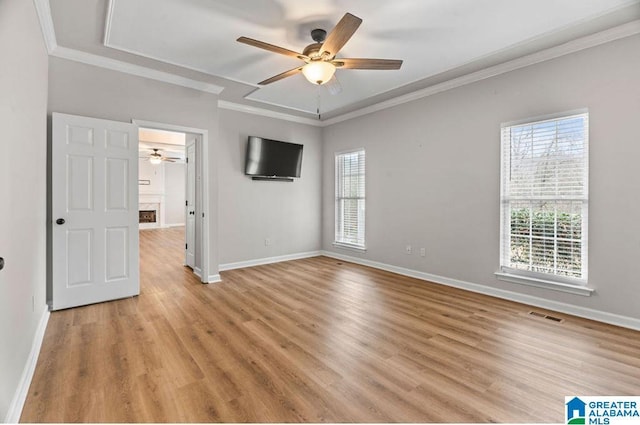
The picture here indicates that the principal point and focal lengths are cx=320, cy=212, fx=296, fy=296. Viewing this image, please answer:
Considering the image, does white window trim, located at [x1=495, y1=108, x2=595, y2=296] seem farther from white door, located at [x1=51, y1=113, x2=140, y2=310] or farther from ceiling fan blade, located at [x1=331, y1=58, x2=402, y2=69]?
white door, located at [x1=51, y1=113, x2=140, y2=310]

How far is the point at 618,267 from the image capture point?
2898 millimetres

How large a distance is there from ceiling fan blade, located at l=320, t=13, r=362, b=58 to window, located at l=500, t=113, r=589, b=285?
2.47m

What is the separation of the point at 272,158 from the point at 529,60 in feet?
13.0

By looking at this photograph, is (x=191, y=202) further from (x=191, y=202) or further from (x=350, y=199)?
(x=350, y=199)

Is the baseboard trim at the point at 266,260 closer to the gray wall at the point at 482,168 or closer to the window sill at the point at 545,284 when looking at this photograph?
the gray wall at the point at 482,168

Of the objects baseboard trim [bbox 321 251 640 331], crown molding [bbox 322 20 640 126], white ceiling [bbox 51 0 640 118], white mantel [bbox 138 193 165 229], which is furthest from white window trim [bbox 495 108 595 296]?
white mantel [bbox 138 193 165 229]

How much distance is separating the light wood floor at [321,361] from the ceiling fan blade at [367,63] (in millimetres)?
2522

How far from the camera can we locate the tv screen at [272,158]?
17.3ft

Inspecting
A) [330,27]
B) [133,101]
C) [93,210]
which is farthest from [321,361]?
[133,101]

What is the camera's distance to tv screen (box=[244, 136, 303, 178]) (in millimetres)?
5273

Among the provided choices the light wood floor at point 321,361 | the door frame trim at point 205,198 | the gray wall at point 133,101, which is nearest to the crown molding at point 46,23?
the gray wall at point 133,101

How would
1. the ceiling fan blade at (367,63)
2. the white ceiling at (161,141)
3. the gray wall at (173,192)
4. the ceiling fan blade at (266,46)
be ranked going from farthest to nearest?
1. the gray wall at (173,192)
2. the white ceiling at (161,141)
3. the ceiling fan blade at (367,63)
4. the ceiling fan blade at (266,46)

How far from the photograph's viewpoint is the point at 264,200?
564 centimetres

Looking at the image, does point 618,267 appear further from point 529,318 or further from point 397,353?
point 397,353
